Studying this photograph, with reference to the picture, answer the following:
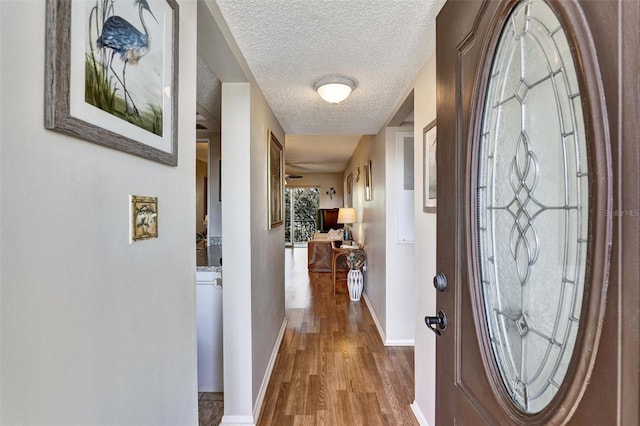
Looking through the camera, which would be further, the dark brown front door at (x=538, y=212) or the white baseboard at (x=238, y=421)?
the white baseboard at (x=238, y=421)

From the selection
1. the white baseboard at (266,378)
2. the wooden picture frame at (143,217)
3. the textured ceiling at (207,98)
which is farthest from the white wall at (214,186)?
the wooden picture frame at (143,217)

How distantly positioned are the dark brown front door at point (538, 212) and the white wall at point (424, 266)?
749mm

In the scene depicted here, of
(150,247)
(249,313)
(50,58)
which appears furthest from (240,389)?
(50,58)

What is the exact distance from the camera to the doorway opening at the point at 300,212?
407 inches

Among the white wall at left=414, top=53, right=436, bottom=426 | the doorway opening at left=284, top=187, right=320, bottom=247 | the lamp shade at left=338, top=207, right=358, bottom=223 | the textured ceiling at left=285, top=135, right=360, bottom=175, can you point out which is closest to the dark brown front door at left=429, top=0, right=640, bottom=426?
the white wall at left=414, top=53, right=436, bottom=426

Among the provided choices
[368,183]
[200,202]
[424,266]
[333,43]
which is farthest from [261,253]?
[200,202]

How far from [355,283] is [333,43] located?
143 inches

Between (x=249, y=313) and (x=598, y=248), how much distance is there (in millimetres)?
1841

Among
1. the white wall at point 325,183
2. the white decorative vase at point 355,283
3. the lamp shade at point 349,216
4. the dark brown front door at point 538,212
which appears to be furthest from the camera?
the white wall at point 325,183

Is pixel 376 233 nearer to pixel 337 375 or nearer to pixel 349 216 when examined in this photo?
pixel 337 375

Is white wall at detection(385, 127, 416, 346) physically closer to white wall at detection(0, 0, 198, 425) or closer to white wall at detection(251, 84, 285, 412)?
white wall at detection(251, 84, 285, 412)

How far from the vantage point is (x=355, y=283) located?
4621 millimetres

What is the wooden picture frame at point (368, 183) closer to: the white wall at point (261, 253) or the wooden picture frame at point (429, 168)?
the white wall at point (261, 253)

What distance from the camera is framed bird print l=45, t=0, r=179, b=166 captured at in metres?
0.55
